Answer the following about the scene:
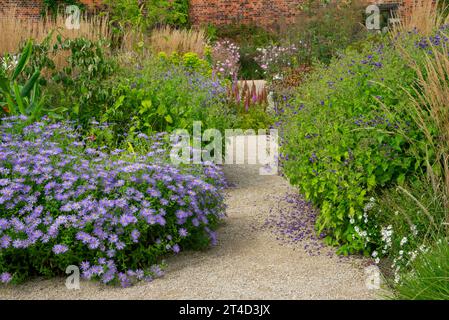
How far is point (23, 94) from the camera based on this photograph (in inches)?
244

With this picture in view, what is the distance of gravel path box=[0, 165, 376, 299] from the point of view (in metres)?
3.79

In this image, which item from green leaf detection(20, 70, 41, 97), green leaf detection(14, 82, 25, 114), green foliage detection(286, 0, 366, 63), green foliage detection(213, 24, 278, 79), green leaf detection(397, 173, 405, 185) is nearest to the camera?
green leaf detection(397, 173, 405, 185)

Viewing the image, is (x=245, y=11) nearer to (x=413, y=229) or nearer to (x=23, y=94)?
(x=23, y=94)

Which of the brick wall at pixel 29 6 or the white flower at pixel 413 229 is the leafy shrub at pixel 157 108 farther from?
the brick wall at pixel 29 6

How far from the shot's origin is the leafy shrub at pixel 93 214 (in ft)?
12.7

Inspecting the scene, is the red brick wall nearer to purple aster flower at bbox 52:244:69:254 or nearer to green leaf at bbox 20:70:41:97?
green leaf at bbox 20:70:41:97

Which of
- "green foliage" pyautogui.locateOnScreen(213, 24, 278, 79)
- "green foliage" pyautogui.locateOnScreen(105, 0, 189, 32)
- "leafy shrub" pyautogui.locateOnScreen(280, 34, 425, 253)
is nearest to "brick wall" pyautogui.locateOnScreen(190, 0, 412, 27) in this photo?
"green foliage" pyautogui.locateOnScreen(213, 24, 278, 79)

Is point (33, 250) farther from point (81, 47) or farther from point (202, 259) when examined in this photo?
point (81, 47)

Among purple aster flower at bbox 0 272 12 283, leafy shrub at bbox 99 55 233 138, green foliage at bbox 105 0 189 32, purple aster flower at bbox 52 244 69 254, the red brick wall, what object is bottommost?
purple aster flower at bbox 0 272 12 283

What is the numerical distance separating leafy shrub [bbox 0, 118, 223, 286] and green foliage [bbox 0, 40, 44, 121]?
54.3 inches

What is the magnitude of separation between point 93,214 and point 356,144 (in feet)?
6.17

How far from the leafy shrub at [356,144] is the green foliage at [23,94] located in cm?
246

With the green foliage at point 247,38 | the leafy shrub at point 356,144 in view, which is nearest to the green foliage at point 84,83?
the leafy shrub at point 356,144

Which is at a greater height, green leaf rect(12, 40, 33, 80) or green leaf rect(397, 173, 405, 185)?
green leaf rect(12, 40, 33, 80)
